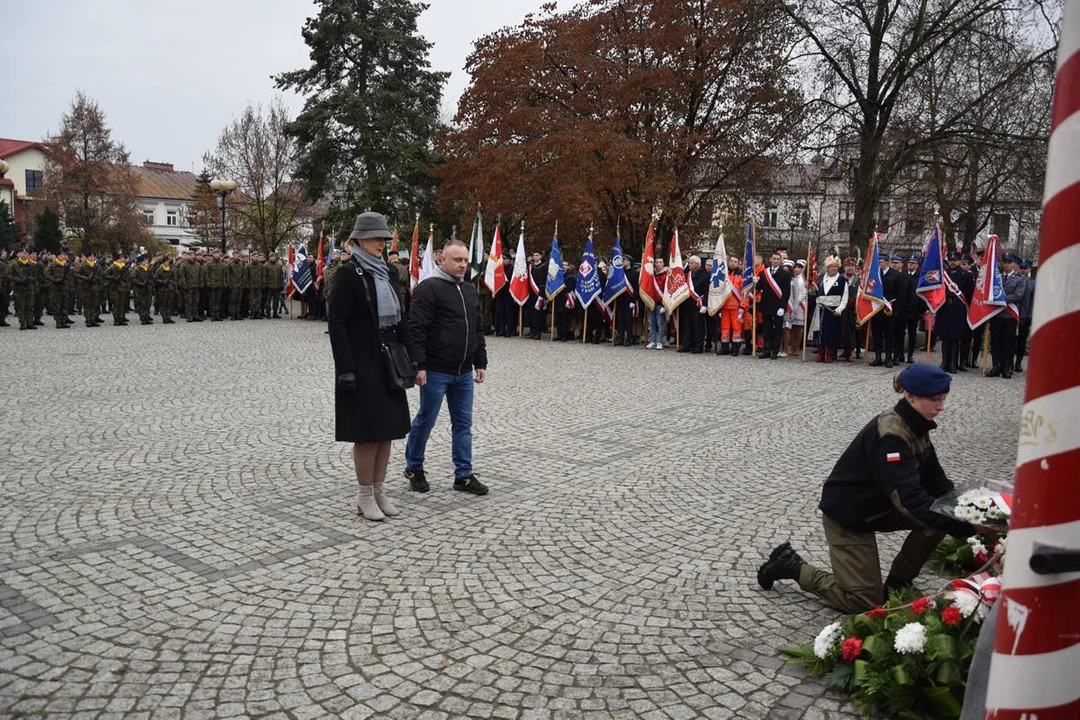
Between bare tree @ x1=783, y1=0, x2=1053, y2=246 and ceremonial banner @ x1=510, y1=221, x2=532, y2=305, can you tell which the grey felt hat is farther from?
bare tree @ x1=783, y1=0, x2=1053, y2=246

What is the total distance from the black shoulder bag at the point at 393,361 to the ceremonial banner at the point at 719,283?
12.7 metres

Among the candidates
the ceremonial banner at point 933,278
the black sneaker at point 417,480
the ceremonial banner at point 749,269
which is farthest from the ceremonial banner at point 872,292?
the black sneaker at point 417,480

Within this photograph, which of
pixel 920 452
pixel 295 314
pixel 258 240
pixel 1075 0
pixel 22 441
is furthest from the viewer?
pixel 258 240

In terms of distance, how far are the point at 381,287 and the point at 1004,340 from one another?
13.3m

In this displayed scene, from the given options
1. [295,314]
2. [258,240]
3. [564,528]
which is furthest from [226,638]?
[258,240]

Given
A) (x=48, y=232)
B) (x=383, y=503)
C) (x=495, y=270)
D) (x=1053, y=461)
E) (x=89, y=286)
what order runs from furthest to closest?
(x=48, y=232), (x=89, y=286), (x=495, y=270), (x=383, y=503), (x=1053, y=461)

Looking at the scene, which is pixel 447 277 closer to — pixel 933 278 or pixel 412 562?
pixel 412 562

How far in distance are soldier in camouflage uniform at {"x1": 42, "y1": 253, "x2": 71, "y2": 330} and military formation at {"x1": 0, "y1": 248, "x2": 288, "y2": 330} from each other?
22 mm

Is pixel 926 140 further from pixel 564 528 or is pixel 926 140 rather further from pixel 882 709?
pixel 882 709

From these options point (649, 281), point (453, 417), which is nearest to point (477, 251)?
point (649, 281)

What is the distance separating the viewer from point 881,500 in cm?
411

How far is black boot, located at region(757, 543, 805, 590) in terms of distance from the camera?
4414 mm

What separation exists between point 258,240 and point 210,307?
672 inches

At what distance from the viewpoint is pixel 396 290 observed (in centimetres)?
582
